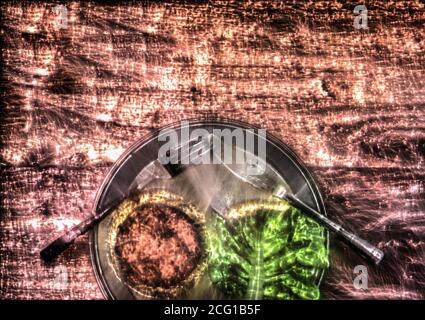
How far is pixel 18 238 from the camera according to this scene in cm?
115

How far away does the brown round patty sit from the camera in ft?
3.47

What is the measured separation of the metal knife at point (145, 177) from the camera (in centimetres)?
108

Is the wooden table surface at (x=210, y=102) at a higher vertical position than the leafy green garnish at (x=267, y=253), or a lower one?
higher

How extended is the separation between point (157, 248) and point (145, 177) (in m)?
0.18

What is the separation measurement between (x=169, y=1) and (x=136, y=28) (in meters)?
0.12

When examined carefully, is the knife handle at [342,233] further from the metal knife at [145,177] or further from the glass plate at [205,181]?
the metal knife at [145,177]

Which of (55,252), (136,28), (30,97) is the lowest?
(55,252)

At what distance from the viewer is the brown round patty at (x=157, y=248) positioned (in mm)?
1059

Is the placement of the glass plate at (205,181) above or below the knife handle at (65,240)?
above

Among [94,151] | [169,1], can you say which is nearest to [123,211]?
[94,151]

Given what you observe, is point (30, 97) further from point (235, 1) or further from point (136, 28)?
point (235, 1)

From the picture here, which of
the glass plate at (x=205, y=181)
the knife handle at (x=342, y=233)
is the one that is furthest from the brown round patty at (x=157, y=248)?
the knife handle at (x=342, y=233)

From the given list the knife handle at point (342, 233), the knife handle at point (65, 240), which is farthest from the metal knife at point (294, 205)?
the knife handle at point (65, 240)

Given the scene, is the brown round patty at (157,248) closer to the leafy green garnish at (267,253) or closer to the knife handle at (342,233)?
the leafy green garnish at (267,253)
